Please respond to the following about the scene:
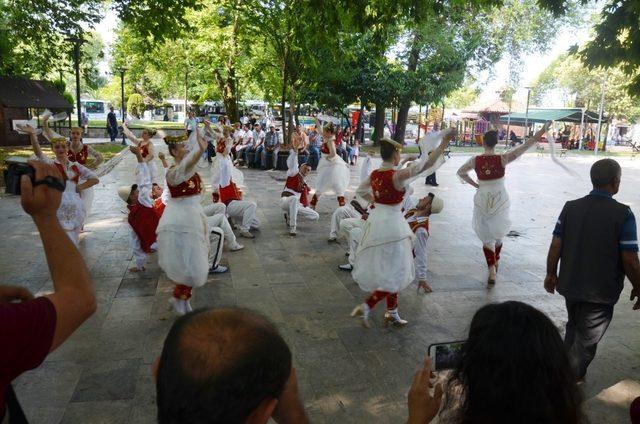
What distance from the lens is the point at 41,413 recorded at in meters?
3.49

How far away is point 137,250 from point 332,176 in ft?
15.8

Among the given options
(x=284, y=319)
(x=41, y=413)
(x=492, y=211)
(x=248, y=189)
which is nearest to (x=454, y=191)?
(x=248, y=189)

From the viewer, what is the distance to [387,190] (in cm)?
494

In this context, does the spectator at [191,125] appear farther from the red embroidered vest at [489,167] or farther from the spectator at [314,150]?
the spectator at [314,150]

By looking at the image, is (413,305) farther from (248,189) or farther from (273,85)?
(273,85)

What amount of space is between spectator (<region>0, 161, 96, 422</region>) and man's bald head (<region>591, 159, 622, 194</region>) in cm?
354

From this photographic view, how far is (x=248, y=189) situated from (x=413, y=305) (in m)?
8.92

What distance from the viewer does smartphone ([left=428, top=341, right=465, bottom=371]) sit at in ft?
5.39

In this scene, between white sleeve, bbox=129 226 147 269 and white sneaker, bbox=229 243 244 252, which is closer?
white sleeve, bbox=129 226 147 269

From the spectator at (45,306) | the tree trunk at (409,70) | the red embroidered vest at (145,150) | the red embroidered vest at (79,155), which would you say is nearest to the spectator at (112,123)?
the tree trunk at (409,70)

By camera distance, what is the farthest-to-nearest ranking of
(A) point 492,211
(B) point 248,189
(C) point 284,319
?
(B) point 248,189 < (A) point 492,211 < (C) point 284,319

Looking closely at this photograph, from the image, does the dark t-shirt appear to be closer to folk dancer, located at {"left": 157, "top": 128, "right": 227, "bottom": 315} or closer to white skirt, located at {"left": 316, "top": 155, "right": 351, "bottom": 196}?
folk dancer, located at {"left": 157, "top": 128, "right": 227, "bottom": 315}

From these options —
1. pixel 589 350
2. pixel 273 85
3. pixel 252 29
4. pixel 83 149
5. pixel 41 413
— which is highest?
pixel 252 29

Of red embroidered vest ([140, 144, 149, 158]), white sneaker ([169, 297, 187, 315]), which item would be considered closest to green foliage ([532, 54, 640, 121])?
red embroidered vest ([140, 144, 149, 158])
